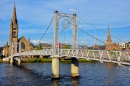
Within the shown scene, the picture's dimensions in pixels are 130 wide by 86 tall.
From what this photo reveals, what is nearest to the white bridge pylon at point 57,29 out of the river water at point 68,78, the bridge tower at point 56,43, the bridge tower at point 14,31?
the bridge tower at point 56,43

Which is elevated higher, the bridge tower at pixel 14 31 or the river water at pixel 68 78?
the bridge tower at pixel 14 31

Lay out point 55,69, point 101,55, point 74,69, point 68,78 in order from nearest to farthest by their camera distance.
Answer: point 101,55
point 55,69
point 68,78
point 74,69

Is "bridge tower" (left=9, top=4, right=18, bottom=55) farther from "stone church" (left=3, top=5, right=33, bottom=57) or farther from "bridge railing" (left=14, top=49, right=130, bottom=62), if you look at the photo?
"bridge railing" (left=14, top=49, right=130, bottom=62)

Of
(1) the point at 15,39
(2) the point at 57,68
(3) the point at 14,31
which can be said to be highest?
(3) the point at 14,31

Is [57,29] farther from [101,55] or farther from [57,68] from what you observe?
[101,55]

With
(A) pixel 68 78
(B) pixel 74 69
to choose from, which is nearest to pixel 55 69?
(A) pixel 68 78

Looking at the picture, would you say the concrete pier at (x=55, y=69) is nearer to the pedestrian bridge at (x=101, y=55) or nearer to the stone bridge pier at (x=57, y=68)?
the stone bridge pier at (x=57, y=68)

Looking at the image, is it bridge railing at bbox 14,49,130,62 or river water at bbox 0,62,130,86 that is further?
river water at bbox 0,62,130,86

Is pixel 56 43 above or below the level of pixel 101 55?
above

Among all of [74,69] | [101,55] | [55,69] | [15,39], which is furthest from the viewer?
[15,39]

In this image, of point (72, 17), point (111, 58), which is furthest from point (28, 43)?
point (111, 58)

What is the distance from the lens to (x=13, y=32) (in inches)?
6575

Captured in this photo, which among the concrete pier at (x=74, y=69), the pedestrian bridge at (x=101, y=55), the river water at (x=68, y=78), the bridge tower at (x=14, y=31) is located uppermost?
the bridge tower at (x=14, y=31)

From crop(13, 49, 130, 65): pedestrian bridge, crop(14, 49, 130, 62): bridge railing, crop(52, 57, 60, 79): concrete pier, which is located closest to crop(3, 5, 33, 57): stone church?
crop(13, 49, 130, 65): pedestrian bridge
